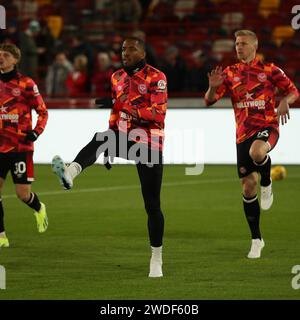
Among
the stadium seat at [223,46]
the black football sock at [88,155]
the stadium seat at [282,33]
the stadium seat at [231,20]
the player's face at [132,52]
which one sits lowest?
the black football sock at [88,155]

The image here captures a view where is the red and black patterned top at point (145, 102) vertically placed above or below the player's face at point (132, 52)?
below

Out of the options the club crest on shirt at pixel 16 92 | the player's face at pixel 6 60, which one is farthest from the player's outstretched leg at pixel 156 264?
the player's face at pixel 6 60

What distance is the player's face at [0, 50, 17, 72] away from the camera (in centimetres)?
1059

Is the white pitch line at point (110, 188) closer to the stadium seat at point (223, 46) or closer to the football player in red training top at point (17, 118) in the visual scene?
the football player in red training top at point (17, 118)

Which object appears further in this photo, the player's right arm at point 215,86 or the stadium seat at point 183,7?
the stadium seat at point 183,7

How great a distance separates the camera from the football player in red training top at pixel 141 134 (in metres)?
9.12

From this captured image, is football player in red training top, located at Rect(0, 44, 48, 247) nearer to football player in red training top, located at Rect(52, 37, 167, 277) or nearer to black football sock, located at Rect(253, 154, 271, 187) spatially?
football player in red training top, located at Rect(52, 37, 167, 277)

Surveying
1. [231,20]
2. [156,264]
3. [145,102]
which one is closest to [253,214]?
[156,264]

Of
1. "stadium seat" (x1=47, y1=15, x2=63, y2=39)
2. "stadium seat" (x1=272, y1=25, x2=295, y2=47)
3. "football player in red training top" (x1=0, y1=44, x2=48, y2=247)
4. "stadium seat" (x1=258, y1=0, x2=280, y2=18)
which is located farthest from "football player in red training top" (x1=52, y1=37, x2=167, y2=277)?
"stadium seat" (x1=47, y1=15, x2=63, y2=39)

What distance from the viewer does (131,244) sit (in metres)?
11.4

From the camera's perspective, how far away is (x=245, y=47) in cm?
1034

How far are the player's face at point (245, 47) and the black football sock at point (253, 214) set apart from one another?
146 cm

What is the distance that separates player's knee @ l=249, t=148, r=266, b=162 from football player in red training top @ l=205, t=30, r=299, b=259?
65 millimetres
